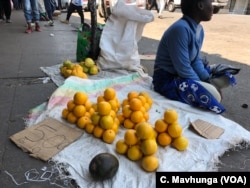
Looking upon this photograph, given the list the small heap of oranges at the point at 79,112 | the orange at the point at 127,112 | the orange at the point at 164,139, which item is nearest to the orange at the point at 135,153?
the orange at the point at 164,139

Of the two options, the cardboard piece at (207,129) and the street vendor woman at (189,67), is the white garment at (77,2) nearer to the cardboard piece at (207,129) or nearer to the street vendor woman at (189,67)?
the street vendor woman at (189,67)

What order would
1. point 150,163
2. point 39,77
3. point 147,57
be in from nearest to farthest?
1. point 150,163
2. point 39,77
3. point 147,57

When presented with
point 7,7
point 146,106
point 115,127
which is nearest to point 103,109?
point 115,127

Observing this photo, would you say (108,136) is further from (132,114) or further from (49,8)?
(49,8)

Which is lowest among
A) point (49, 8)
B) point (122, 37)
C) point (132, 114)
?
point (49, 8)

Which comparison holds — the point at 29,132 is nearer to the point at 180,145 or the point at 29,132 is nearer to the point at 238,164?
the point at 180,145

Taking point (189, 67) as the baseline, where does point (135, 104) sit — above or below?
below

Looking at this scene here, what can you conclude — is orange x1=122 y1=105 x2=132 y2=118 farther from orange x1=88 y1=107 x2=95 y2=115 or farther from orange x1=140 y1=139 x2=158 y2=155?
orange x1=140 y1=139 x2=158 y2=155

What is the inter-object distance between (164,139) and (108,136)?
0.45m

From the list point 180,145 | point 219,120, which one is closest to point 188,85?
point 219,120

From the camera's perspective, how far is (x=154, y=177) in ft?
6.44

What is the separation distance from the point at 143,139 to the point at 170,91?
1.16m

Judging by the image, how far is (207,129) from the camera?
8.43 feet

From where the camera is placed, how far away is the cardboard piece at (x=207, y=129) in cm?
249
